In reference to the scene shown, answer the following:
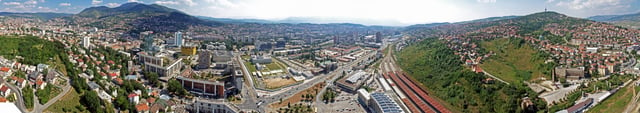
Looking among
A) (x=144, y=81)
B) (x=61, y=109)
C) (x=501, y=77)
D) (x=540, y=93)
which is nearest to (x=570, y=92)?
(x=540, y=93)

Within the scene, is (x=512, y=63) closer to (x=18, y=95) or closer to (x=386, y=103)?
(x=386, y=103)

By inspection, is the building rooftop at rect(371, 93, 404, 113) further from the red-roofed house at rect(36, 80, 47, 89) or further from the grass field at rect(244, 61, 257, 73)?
the red-roofed house at rect(36, 80, 47, 89)

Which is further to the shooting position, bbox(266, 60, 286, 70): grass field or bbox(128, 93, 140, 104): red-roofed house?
bbox(266, 60, 286, 70): grass field

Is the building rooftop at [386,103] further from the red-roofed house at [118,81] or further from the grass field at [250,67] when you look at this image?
the red-roofed house at [118,81]

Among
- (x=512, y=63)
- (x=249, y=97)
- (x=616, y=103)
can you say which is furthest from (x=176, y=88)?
(x=512, y=63)

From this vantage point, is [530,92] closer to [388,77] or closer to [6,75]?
[388,77]

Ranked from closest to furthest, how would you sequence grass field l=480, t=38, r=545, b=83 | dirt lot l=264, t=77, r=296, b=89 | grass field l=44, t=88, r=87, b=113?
1. grass field l=44, t=88, r=87, b=113
2. grass field l=480, t=38, r=545, b=83
3. dirt lot l=264, t=77, r=296, b=89

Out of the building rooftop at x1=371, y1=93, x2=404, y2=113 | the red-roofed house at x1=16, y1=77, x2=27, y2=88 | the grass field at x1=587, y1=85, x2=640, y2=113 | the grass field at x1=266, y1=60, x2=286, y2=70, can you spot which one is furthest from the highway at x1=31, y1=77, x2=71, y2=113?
the grass field at x1=587, y1=85, x2=640, y2=113
